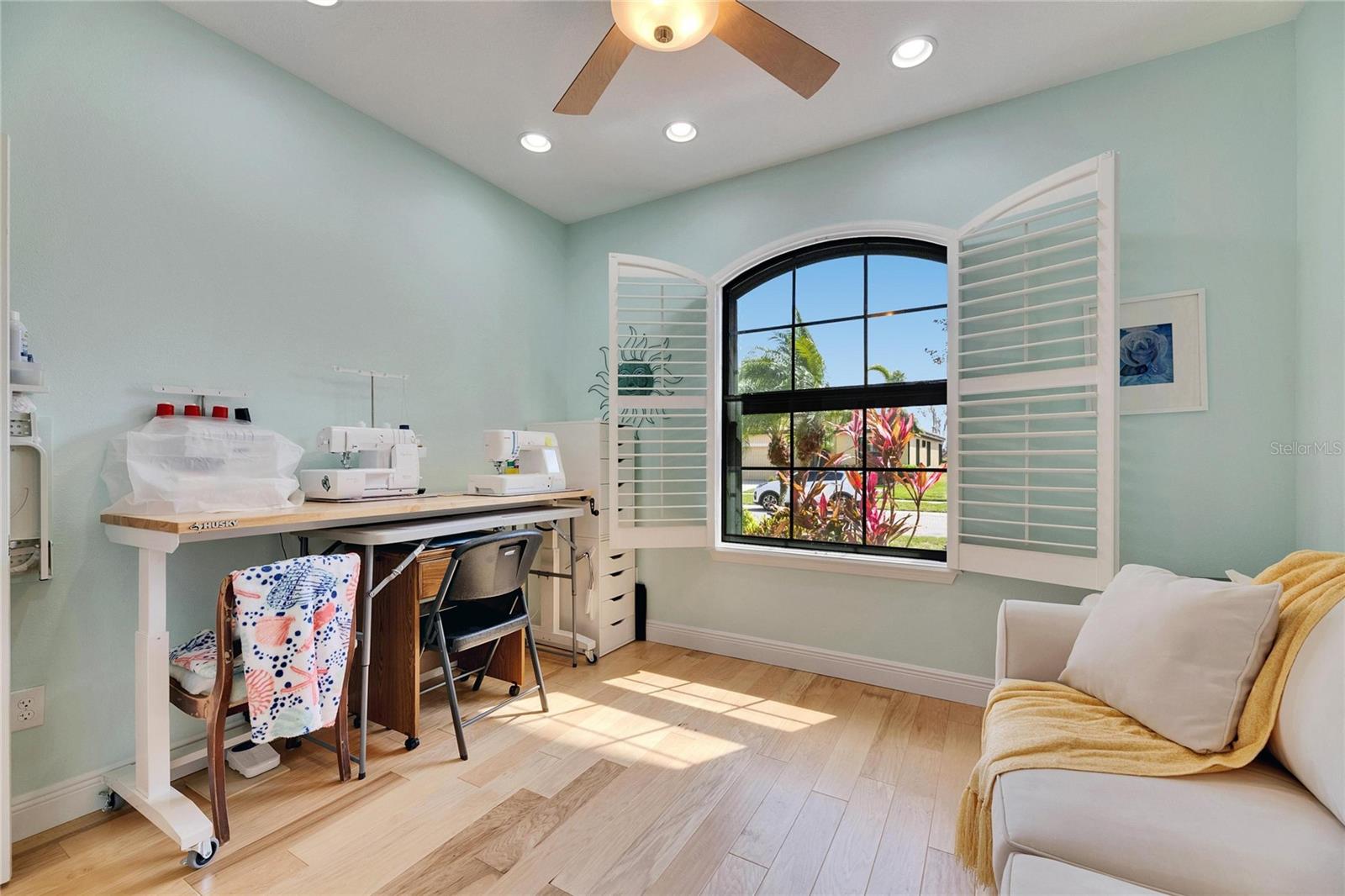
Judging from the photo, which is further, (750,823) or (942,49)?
(942,49)

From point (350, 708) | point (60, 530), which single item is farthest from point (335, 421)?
point (350, 708)

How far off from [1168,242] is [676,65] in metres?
2.02

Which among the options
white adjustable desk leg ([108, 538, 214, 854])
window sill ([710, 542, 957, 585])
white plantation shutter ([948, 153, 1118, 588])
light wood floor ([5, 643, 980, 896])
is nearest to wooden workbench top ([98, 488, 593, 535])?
white adjustable desk leg ([108, 538, 214, 854])

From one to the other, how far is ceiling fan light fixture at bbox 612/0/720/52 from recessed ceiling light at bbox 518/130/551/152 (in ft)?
4.03

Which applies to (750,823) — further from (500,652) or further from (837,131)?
(837,131)

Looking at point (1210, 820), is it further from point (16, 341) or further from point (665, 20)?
point (16, 341)

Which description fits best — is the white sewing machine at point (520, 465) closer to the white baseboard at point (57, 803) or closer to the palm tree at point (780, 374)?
the palm tree at point (780, 374)

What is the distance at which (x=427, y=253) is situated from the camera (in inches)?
110

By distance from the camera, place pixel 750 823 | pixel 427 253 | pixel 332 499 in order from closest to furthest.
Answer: pixel 750 823 → pixel 332 499 → pixel 427 253

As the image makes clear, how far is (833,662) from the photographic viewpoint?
2779mm

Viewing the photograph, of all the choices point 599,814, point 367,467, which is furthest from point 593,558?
point 599,814

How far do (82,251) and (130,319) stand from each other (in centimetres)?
22

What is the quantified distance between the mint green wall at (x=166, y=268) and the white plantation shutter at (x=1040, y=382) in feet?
8.42
